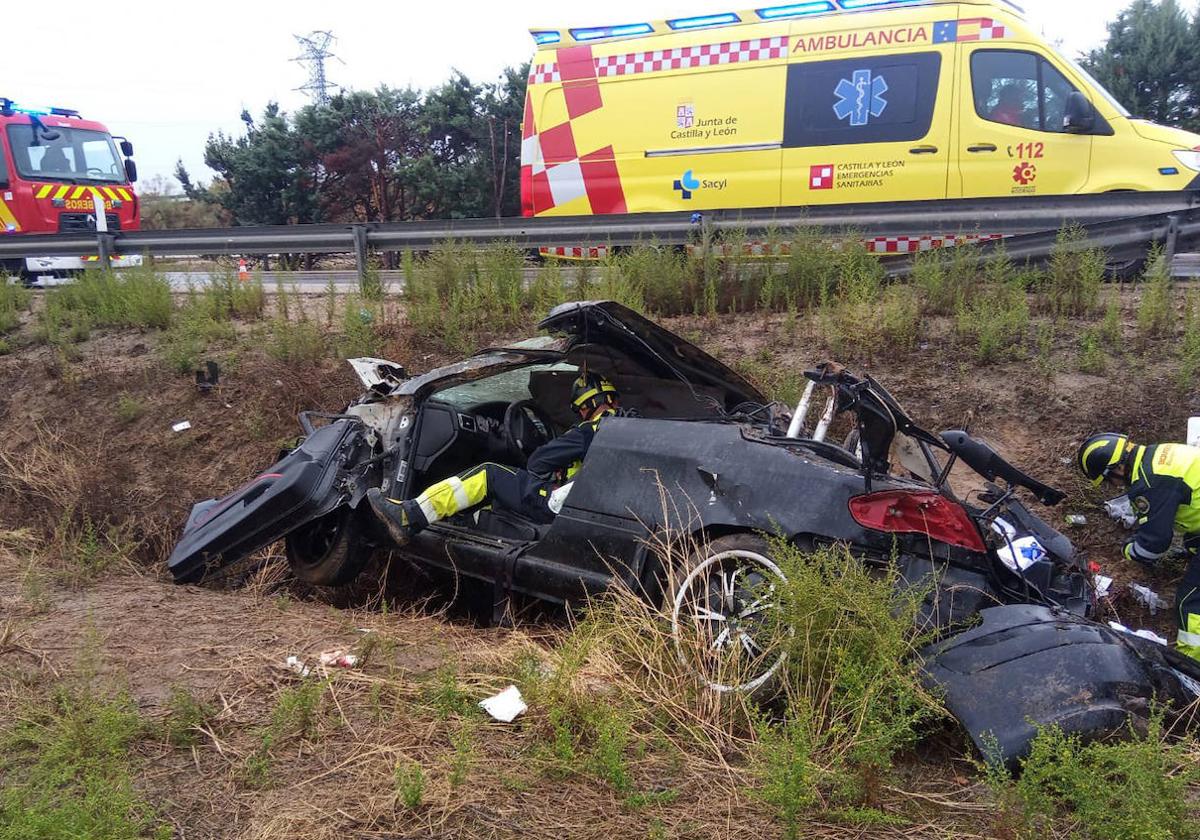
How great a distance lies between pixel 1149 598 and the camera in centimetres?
432

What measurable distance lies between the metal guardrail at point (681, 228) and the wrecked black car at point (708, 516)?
2693mm

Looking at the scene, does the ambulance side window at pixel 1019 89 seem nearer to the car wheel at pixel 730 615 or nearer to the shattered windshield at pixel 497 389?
the shattered windshield at pixel 497 389

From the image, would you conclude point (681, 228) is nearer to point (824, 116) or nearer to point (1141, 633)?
point (824, 116)

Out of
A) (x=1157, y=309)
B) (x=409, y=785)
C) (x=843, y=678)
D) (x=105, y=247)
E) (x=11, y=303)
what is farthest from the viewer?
(x=105, y=247)

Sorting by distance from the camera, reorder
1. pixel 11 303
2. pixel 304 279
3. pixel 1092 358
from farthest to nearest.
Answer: pixel 304 279 → pixel 11 303 → pixel 1092 358

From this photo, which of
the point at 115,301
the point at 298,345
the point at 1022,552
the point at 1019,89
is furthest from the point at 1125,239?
the point at 115,301

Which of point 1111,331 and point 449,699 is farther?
point 1111,331

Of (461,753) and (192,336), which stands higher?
(192,336)

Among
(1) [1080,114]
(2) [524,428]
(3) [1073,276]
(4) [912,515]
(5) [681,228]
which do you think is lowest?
(2) [524,428]

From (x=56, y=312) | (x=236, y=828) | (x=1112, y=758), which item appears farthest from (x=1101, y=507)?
(x=56, y=312)

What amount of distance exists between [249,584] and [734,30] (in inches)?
278

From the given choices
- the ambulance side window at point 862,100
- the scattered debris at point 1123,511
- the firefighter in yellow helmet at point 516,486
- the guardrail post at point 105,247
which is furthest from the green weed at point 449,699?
the guardrail post at point 105,247

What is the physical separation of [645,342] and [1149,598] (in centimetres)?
274

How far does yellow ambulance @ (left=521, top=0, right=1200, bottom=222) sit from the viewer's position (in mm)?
7797
